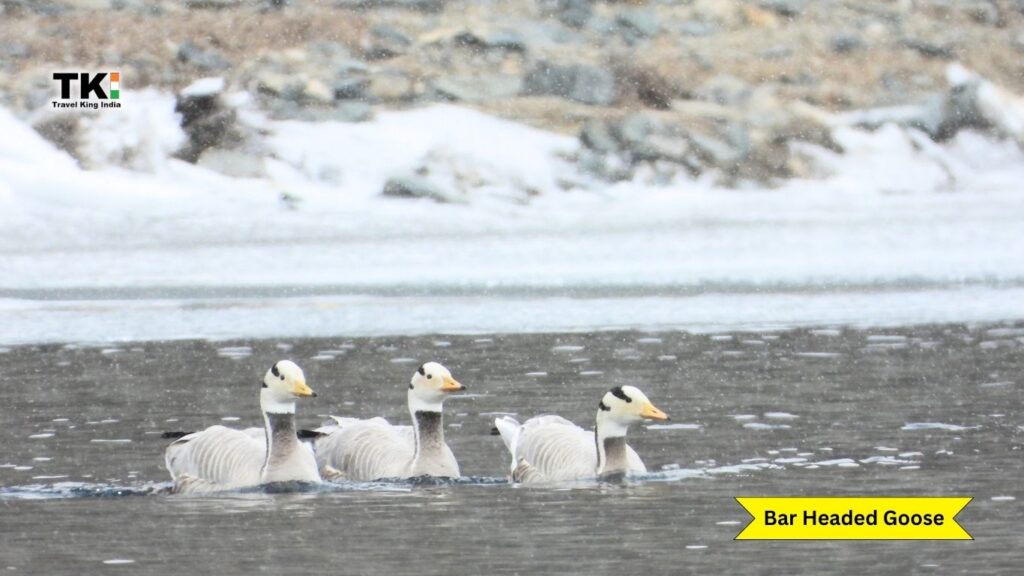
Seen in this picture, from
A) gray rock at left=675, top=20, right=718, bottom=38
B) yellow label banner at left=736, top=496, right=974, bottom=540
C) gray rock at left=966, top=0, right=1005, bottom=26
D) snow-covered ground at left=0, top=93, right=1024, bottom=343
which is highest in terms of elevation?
gray rock at left=966, top=0, right=1005, bottom=26

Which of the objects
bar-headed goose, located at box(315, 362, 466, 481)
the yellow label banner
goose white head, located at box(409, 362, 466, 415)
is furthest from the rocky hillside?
the yellow label banner

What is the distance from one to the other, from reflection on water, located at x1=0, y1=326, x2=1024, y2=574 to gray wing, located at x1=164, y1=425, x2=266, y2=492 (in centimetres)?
18

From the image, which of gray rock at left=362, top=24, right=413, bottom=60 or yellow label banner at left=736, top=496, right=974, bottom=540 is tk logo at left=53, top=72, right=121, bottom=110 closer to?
gray rock at left=362, top=24, right=413, bottom=60

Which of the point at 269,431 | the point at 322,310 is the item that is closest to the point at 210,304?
the point at 322,310

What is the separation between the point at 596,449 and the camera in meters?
12.9

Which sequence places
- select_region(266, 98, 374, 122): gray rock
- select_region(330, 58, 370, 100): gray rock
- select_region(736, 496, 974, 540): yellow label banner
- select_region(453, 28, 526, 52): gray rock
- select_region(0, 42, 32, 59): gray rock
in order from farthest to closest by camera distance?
select_region(453, 28, 526, 52): gray rock, select_region(0, 42, 32, 59): gray rock, select_region(330, 58, 370, 100): gray rock, select_region(266, 98, 374, 122): gray rock, select_region(736, 496, 974, 540): yellow label banner

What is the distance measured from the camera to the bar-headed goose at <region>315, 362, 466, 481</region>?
12781 millimetres

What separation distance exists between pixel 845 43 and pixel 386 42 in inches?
322

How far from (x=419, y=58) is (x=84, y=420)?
23151 millimetres

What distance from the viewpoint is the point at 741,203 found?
32.4 metres

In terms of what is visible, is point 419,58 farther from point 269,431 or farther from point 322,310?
point 269,431

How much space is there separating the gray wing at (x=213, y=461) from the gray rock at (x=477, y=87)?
76.7 ft

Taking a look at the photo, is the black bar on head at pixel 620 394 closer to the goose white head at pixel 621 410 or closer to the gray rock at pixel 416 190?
the goose white head at pixel 621 410

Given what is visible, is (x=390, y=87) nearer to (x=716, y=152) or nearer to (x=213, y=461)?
(x=716, y=152)
